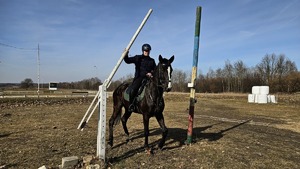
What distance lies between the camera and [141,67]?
8.45 m

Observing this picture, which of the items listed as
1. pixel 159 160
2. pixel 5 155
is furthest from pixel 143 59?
pixel 5 155

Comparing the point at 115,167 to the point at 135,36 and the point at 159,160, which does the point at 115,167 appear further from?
the point at 135,36

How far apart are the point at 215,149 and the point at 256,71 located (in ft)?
361

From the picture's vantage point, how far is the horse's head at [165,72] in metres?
7.28

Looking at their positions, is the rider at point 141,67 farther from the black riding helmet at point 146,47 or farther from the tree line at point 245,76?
the tree line at point 245,76

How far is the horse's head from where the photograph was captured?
7.28 metres

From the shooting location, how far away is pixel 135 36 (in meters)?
7.75

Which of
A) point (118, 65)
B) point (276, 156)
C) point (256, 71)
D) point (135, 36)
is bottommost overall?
point (276, 156)

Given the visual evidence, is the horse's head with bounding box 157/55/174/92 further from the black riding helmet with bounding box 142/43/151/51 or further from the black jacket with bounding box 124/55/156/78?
the black riding helmet with bounding box 142/43/151/51

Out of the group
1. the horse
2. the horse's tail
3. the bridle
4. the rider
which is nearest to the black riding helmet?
the rider

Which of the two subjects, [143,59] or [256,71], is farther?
[256,71]

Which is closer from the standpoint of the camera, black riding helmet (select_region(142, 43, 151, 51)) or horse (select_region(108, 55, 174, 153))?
horse (select_region(108, 55, 174, 153))

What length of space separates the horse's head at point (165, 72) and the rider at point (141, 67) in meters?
0.80

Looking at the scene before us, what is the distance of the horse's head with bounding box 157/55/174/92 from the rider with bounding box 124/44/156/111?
2.64 feet
